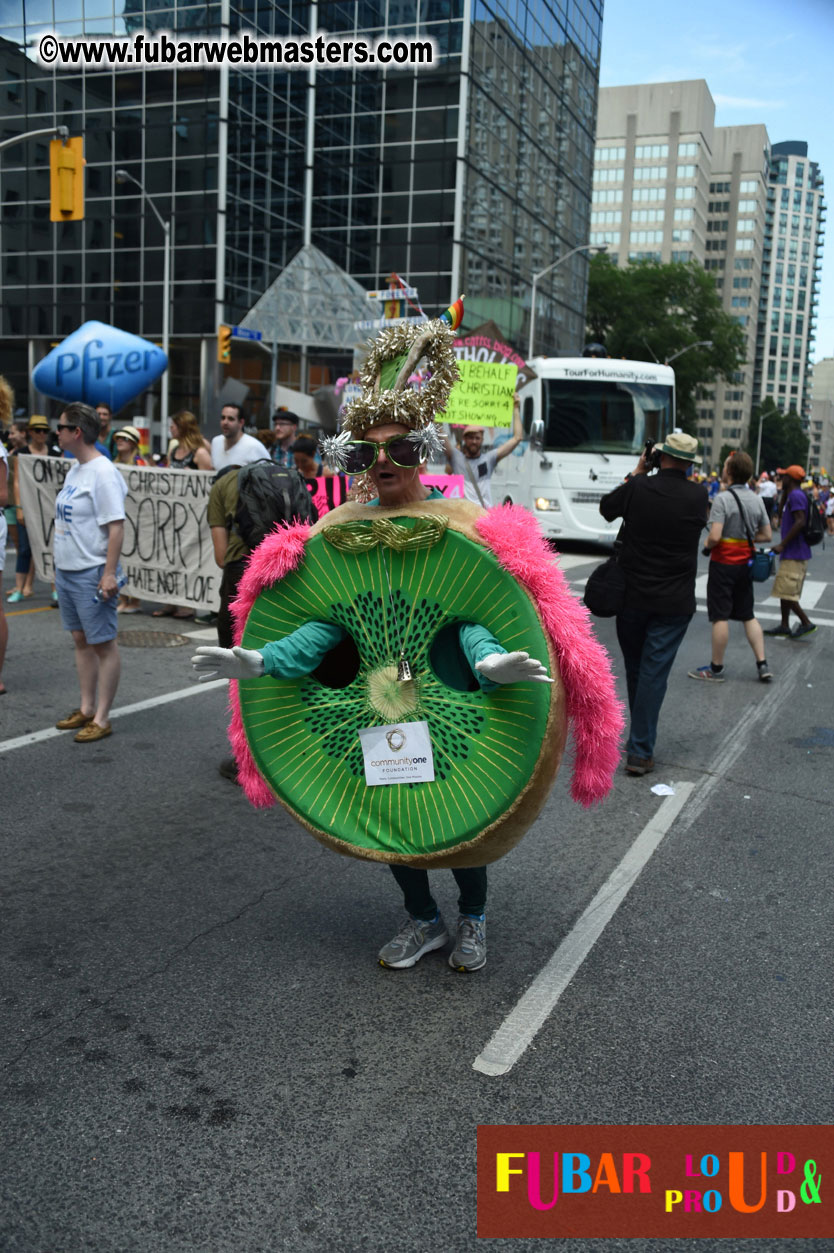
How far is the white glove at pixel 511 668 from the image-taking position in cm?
273

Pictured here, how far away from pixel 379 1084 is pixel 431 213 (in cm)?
4392

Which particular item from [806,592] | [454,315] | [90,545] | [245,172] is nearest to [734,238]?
[245,172]

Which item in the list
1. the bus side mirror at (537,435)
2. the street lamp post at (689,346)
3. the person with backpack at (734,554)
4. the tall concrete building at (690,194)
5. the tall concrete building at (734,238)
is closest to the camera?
the person with backpack at (734,554)

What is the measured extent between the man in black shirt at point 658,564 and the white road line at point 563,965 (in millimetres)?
937

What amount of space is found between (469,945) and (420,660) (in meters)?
1.04

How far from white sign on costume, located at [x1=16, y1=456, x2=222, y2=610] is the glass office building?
30285 mm

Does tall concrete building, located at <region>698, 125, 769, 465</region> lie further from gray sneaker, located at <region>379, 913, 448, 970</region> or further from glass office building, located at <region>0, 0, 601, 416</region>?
gray sneaker, located at <region>379, 913, 448, 970</region>

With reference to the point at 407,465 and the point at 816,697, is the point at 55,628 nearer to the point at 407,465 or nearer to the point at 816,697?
the point at 816,697

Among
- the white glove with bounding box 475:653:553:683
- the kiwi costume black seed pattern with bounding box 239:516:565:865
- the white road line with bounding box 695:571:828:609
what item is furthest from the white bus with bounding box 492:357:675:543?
the white glove with bounding box 475:653:553:683

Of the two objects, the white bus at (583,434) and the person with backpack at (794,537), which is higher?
the white bus at (583,434)

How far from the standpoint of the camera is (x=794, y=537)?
34.3ft

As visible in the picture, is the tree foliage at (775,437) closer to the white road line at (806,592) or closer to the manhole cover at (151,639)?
the white road line at (806,592)

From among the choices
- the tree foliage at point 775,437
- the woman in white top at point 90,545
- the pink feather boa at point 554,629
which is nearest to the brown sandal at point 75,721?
the woman in white top at point 90,545

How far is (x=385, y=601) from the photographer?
3.12 metres
